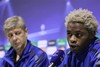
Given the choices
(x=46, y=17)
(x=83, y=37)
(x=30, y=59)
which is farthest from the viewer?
(x=46, y=17)

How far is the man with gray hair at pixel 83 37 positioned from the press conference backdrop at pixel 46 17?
1.25 metres

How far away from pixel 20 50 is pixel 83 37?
0.85m

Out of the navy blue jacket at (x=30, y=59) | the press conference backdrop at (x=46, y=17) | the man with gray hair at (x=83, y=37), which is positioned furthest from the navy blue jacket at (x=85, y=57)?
the press conference backdrop at (x=46, y=17)

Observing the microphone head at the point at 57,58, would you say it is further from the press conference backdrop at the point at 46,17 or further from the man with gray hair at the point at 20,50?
the press conference backdrop at the point at 46,17

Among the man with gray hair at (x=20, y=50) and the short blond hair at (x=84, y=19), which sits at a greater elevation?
the short blond hair at (x=84, y=19)

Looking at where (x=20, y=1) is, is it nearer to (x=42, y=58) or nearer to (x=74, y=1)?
(x=74, y=1)

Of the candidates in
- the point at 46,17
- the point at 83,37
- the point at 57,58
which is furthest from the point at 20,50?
the point at 46,17

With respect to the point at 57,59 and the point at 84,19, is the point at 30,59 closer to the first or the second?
the point at 57,59

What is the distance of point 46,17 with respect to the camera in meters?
3.38

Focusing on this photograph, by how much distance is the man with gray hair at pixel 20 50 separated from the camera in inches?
93.3

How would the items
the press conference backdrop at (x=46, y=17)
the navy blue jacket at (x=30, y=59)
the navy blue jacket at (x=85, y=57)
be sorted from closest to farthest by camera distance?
the navy blue jacket at (x=85, y=57), the navy blue jacket at (x=30, y=59), the press conference backdrop at (x=46, y=17)

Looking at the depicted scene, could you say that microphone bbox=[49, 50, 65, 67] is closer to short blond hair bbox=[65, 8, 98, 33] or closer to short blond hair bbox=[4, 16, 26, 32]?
short blond hair bbox=[65, 8, 98, 33]

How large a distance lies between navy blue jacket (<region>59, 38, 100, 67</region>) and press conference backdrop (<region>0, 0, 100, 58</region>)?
1229mm

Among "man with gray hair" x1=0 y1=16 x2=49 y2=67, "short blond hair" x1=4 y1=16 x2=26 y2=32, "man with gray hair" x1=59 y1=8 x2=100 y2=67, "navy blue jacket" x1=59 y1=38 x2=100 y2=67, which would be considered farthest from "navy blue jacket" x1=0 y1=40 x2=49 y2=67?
"man with gray hair" x1=59 y1=8 x2=100 y2=67
